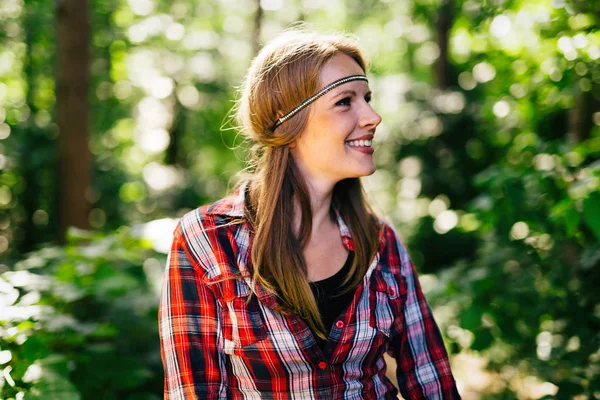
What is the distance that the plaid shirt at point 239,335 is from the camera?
193cm

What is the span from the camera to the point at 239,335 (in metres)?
1.94

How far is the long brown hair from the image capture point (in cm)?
204

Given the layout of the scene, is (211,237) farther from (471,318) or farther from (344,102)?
(471,318)

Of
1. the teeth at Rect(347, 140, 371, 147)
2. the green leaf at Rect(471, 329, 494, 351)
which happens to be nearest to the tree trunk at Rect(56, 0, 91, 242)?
→ the green leaf at Rect(471, 329, 494, 351)

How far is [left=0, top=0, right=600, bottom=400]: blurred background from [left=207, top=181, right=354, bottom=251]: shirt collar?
0.27 metres

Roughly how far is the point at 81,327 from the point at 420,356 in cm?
162

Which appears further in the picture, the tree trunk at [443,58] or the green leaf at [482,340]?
the tree trunk at [443,58]

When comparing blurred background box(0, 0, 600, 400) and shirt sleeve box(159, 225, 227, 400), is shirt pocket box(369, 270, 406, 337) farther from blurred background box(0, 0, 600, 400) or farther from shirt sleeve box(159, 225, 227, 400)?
shirt sleeve box(159, 225, 227, 400)

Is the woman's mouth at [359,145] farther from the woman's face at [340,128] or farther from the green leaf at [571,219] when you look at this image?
the green leaf at [571,219]

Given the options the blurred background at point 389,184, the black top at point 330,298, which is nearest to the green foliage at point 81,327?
the blurred background at point 389,184

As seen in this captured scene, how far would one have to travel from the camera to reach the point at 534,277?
3311 mm

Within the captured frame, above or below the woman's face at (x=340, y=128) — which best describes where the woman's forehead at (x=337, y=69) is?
above

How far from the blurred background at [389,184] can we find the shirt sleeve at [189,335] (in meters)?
0.57

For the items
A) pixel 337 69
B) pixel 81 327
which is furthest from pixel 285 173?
pixel 81 327
